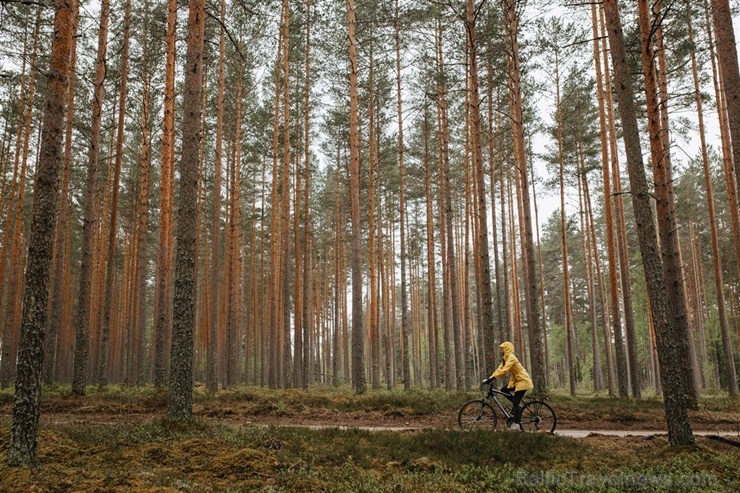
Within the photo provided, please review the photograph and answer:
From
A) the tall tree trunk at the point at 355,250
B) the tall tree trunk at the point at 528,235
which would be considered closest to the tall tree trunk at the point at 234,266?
the tall tree trunk at the point at 355,250

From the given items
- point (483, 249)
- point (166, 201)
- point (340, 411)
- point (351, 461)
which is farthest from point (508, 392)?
point (166, 201)

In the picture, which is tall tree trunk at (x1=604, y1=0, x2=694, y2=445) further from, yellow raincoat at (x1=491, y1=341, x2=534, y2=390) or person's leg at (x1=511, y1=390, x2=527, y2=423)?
person's leg at (x1=511, y1=390, x2=527, y2=423)

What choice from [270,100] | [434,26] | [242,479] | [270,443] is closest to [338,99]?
[270,100]

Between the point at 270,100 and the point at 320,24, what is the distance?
450cm

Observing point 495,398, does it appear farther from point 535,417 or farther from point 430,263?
point 430,263

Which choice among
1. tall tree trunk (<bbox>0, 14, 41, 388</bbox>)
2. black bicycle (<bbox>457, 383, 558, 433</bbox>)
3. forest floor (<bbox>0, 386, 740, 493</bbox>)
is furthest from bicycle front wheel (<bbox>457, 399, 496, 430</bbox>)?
tall tree trunk (<bbox>0, 14, 41, 388</bbox>)

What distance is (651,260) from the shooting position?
7.91 m

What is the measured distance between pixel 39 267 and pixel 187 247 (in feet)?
10.9

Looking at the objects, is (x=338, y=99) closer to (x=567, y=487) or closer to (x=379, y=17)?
(x=379, y=17)

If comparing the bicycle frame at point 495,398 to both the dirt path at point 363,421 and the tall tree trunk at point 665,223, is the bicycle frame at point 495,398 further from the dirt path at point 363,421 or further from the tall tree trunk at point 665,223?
the tall tree trunk at point 665,223

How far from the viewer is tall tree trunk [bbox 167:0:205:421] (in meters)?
8.69

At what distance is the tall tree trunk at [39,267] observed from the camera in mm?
5402

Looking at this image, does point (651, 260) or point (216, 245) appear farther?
point (216, 245)

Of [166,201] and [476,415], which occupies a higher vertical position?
[166,201]
